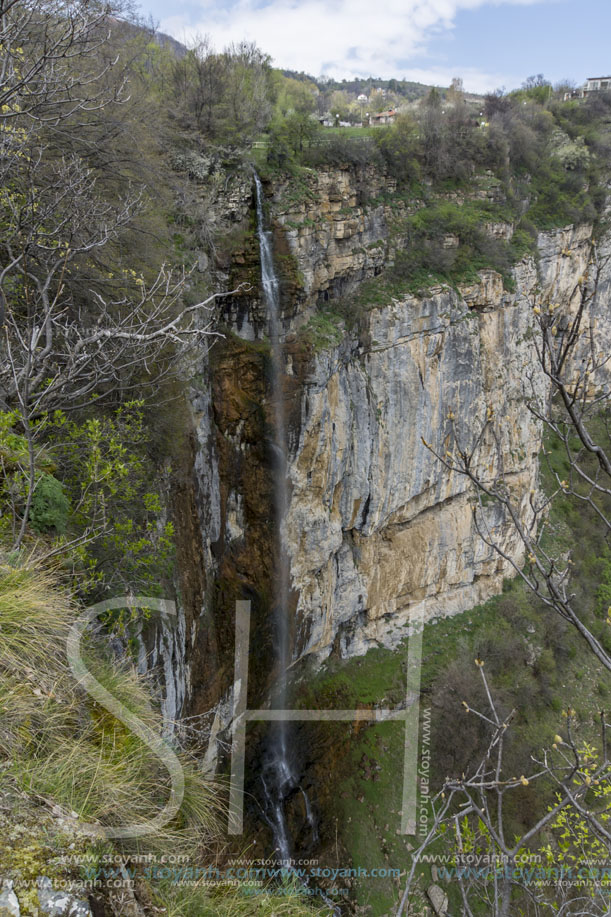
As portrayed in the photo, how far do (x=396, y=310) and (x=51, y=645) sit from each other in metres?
11.8

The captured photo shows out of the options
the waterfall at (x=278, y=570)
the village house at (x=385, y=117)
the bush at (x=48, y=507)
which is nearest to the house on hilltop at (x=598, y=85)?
the village house at (x=385, y=117)

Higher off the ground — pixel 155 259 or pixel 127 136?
pixel 127 136

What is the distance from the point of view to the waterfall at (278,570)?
36.8ft

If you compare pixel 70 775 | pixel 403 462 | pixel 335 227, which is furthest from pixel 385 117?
pixel 70 775

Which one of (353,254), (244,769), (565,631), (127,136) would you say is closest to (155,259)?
(127,136)

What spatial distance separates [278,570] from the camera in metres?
11.9

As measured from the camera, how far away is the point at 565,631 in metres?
15.2

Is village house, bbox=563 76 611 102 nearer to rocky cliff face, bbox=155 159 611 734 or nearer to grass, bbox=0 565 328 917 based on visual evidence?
rocky cliff face, bbox=155 159 611 734

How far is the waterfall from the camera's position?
11.2 m

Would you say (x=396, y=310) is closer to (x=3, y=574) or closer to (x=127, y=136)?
(x=127, y=136)

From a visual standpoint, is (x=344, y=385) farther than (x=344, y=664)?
No

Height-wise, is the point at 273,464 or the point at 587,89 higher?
the point at 587,89

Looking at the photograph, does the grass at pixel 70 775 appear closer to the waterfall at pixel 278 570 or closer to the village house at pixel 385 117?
the waterfall at pixel 278 570

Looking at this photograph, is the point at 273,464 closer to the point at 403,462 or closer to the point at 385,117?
the point at 403,462
